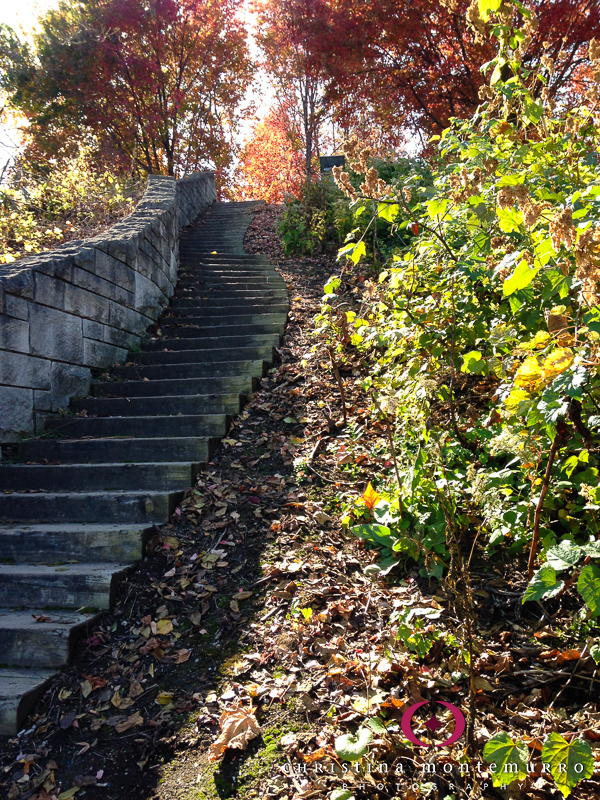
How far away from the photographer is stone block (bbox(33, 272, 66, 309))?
4.45 m

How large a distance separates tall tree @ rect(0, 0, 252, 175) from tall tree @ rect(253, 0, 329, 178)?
113 cm

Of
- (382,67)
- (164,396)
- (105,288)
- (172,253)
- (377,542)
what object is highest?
(382,67)

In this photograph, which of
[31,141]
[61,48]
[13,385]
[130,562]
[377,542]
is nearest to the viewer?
[377,542]

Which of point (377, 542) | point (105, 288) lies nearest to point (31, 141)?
point (105, 288)

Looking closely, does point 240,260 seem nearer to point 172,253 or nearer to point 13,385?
point 172,253

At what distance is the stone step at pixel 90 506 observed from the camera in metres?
3.67

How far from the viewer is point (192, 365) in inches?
215

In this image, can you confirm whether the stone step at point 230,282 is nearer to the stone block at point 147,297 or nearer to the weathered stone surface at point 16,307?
the stone block at point 147,297

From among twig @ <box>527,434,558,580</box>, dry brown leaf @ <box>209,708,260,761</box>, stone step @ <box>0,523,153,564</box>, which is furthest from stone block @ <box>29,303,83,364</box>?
twig @ <box>527,434,558,580</box>

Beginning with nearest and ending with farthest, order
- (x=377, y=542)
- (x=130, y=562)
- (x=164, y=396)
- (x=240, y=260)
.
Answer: (x=377, y=542)
(x=130, y=562)
(x=164, y=396)
(x=240, y=260)

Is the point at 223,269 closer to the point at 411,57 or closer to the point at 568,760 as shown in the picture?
the point at 411,57

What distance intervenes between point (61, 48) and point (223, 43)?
4.51 meters

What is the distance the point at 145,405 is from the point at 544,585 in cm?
410

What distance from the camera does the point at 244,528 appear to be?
11.5 ft
